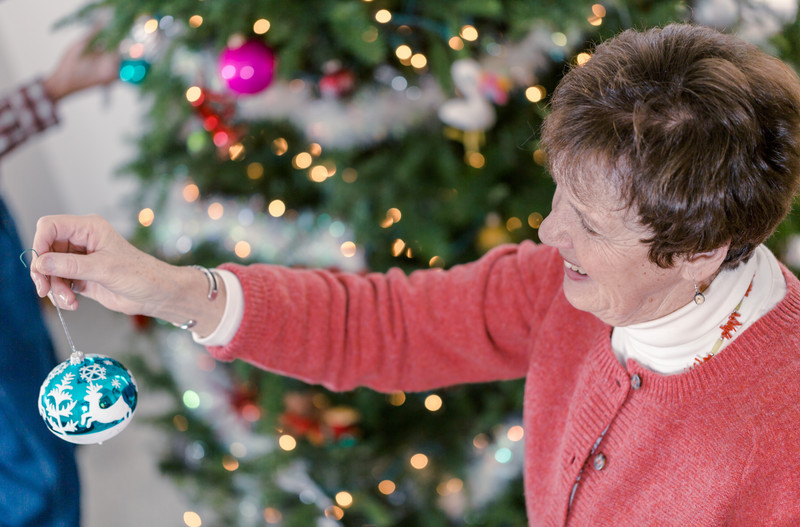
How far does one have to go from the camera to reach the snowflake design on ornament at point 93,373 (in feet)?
2.26

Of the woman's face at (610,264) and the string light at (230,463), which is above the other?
the woman's face at (610,264)

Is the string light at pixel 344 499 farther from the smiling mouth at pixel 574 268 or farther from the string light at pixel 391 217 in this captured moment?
the smiling mouth at pixel 574 268

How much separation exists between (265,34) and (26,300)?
2.46 ft

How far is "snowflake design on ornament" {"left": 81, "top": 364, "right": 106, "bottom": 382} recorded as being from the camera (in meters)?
0.69

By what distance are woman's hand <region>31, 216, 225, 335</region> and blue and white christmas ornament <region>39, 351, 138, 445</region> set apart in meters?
0.07

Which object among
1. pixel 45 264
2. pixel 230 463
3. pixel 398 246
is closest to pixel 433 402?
pixel 398 246

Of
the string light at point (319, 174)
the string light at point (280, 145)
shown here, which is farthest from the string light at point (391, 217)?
the string light at point (280, 145)

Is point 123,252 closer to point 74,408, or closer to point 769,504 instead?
point 74,408

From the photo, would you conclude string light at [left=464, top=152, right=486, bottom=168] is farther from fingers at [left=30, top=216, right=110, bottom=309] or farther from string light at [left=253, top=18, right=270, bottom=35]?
fingers at [left=30, top=216, right=110, bottom=309]

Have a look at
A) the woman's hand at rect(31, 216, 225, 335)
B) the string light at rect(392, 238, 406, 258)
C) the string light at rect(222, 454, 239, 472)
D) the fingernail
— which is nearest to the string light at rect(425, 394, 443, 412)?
A: the string light at rect(392, 238, 406, 258)

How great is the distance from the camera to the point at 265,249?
4.74 feet

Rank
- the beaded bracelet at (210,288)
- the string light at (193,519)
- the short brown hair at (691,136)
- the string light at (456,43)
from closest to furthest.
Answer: the short brown hair at (691,136) → the beaded bracelet at (210,288) → the string light at (456,43) → the string light at (193,519)

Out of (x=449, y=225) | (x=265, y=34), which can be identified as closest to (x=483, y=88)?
(x=449, y=225)

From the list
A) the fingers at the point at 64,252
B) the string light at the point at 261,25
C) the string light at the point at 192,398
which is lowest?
the string light at the point at 192,398
